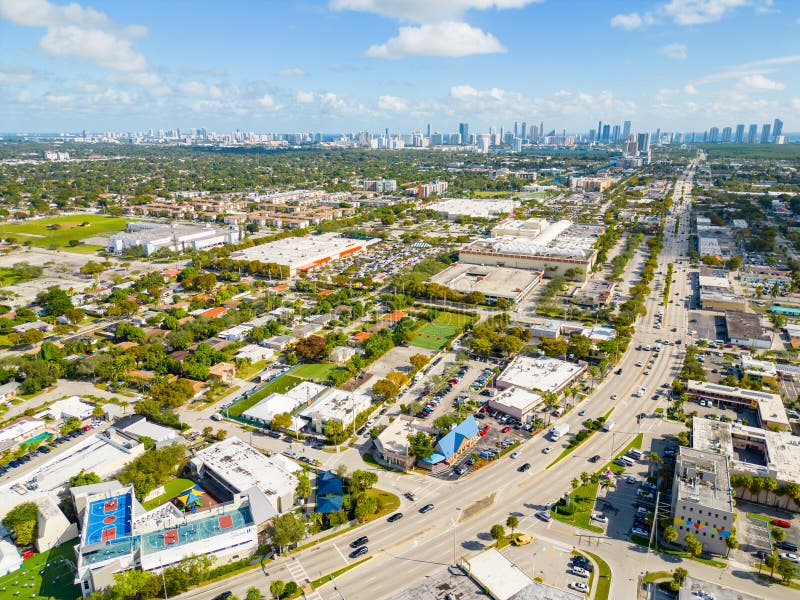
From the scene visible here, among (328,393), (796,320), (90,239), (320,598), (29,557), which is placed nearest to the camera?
(320,598)

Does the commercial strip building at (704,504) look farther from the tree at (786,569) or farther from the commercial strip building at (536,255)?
the commercial strip building at (536,255)

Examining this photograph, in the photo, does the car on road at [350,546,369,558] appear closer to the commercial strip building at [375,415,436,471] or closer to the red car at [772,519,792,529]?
the commercial strip building at [375,415,436,471]

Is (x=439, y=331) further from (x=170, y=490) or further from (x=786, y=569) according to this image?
(x=786, y=569)

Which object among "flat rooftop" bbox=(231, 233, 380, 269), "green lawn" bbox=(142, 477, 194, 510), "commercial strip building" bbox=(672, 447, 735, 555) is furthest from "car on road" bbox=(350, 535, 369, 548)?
"flat rooftop" bbox=(231, 233, 380, 269)

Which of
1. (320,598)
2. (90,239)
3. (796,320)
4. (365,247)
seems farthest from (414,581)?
(90,239)

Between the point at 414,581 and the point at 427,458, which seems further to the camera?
the point at 427,458

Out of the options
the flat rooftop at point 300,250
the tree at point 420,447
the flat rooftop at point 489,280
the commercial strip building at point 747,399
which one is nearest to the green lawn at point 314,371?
the tree at point 420,447

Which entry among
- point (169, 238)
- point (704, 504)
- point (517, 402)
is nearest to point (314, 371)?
point (517, 402)

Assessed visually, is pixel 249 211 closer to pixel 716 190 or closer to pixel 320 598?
pixel 320 598
